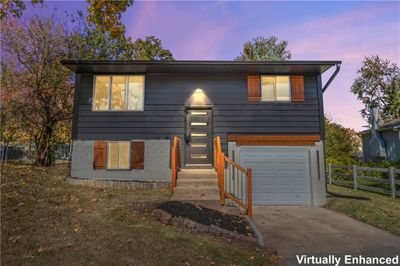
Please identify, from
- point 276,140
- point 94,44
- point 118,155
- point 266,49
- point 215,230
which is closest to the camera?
point 215,230

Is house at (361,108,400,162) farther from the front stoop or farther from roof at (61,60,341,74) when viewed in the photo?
the front stoop

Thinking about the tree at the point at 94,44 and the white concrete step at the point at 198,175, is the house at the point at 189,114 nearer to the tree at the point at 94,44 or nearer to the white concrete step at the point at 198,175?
the white concrete step at the point at 198,175

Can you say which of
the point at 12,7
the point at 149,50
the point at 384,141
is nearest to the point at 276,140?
the point at 12,7

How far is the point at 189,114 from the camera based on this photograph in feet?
33.8

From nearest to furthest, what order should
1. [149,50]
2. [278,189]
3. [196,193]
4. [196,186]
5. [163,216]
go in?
[163,216] → [196,193] → [196,186] → [278,189] → [149,50]

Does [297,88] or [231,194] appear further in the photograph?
[297,88]

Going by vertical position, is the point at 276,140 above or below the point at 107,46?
below

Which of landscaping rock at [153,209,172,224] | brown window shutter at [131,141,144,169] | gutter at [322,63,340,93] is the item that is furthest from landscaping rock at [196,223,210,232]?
gutter at [322,63,340,93]

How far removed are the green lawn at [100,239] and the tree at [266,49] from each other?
27594mm

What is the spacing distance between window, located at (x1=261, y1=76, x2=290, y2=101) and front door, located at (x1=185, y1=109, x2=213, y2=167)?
2.45 m

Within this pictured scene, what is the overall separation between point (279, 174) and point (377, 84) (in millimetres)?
32435

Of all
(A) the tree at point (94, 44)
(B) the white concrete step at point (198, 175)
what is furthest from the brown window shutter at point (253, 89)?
(A) the tree at point (94, 44)

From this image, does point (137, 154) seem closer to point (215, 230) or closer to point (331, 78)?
point (215, 230)

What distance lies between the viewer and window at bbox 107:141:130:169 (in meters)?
9.94
